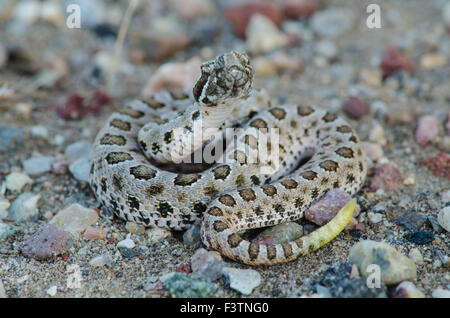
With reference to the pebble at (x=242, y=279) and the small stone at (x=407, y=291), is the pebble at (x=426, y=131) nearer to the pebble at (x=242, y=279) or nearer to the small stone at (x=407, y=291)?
the small stone at (x=407, y=291)

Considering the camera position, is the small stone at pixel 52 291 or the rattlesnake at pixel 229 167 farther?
the rattlesnake at pixel 229 167

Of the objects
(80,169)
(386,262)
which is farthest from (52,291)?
(386,262)

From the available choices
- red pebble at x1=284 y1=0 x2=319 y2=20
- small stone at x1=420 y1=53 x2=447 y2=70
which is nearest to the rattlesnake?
small stone at x1=420 y1=53 x2=447 y2=70

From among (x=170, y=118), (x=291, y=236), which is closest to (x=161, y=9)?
(x=170, y=118)

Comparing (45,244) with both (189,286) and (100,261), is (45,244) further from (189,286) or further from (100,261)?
(189,286)

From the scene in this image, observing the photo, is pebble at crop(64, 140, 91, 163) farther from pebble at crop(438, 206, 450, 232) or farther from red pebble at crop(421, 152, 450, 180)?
red pebble at crop(421, 152, 450, 180)

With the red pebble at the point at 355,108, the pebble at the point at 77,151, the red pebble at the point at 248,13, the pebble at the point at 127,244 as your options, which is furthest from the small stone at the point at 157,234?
the red pebble at the point at 248,13
